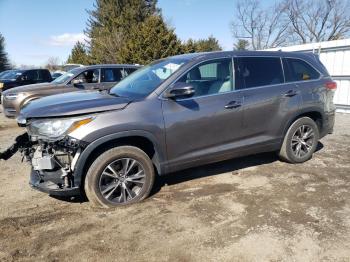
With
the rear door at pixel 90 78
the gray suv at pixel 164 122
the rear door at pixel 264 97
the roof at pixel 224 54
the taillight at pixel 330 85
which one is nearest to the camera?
the gray suv at pixel 164 122

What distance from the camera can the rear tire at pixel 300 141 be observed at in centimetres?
543

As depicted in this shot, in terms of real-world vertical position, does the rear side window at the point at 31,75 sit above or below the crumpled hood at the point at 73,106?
above

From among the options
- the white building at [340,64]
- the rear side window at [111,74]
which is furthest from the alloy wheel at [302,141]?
the white building at [340,64]

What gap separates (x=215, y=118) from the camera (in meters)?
4.44

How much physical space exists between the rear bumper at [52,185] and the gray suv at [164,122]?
12mm

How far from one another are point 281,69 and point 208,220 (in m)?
2.83

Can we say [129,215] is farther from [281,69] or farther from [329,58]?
[329,58]

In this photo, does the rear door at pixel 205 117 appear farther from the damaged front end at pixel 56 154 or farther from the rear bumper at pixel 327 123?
the rear bumper at pixel 327 123

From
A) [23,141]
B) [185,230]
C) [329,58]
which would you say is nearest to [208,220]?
[185,230]

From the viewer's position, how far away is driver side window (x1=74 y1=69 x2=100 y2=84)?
31.2ft

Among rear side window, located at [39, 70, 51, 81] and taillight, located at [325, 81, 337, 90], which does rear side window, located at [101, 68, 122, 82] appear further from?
rear side window, located at [39, 70, 51, 81]

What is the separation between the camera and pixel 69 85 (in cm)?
926

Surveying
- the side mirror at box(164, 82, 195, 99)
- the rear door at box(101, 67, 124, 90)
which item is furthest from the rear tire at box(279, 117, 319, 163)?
the rear door at box(101, 67, 124, 90)

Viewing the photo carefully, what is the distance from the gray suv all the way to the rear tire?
2 cm
